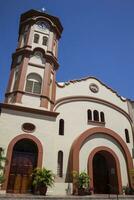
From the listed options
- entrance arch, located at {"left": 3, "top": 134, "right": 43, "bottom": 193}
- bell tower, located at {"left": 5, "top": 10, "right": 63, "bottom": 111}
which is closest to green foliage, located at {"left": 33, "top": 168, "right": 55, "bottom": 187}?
entrance arch, located at {"left": 3, "top": 134, "right": 43, "bottom": 193}

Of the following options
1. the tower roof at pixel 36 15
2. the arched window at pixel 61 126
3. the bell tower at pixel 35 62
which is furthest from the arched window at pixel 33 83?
the tower roof at pixel 36 15

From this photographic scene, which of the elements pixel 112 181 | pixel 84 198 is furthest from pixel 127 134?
pixel 84 198

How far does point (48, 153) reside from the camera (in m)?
17.3

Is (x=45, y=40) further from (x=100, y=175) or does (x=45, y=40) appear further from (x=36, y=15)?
(x=100, y=175)

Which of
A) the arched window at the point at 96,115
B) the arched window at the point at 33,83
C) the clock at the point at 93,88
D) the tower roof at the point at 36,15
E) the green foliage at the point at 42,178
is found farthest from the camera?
the clock at the point at 93,88

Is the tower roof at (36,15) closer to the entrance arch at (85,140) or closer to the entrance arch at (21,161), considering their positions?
the entrance arch at (85,140)

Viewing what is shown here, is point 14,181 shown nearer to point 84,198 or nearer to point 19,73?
point 84,198

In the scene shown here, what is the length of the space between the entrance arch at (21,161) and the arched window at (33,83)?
4971mm

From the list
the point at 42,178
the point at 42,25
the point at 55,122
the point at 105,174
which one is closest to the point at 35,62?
the point at 42,25

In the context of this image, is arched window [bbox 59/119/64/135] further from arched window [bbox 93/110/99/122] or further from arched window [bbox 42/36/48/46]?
arched window [bbox 42/36/48/46]

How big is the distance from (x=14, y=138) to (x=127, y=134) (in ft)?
46.7

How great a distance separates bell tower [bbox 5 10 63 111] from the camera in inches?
767

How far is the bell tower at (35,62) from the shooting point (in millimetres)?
19484

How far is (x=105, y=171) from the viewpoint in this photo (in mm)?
22078
